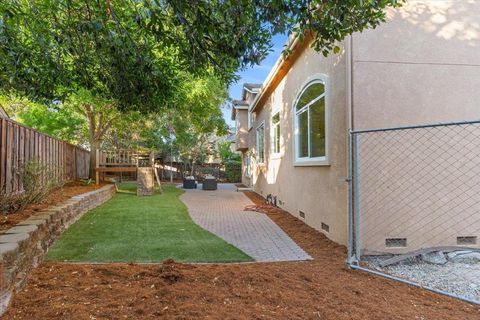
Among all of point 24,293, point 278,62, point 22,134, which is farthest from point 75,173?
point 24,293

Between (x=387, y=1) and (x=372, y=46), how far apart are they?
1.91 meters

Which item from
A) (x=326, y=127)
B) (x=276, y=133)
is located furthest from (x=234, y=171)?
(x=326, y=127)

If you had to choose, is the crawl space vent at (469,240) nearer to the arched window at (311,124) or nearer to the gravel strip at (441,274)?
the gravel strip at (441,274)

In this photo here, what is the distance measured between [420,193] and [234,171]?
811 inches

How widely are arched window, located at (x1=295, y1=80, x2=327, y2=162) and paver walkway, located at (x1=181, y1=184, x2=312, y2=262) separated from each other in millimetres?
1792

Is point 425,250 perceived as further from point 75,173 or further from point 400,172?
point 75,173


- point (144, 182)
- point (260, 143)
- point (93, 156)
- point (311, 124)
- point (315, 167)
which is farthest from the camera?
point (260, 143)

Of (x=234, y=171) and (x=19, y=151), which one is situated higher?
(x=19, y=151)

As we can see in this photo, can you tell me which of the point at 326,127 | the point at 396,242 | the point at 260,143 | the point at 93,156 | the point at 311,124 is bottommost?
the point at 396,242

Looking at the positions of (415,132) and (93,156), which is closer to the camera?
(415,132)

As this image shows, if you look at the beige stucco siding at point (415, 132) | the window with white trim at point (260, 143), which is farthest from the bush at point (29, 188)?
the window with white trim at point (260, 143)

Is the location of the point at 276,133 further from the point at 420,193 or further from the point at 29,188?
the point at 29,188

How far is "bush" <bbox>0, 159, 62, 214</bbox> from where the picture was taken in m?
5.29

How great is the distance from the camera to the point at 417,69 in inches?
199
